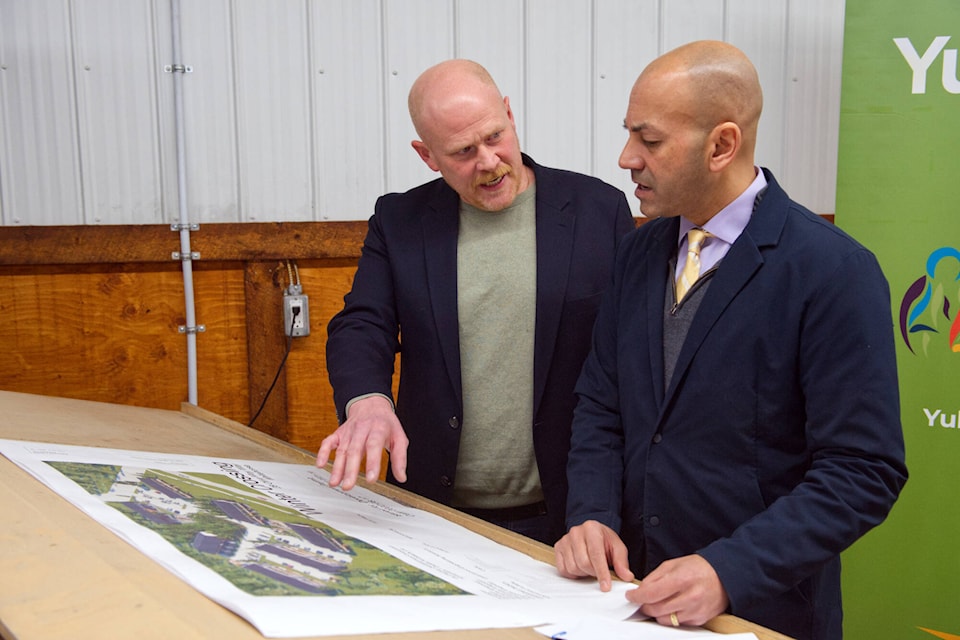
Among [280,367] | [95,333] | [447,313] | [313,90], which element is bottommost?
[280,367]

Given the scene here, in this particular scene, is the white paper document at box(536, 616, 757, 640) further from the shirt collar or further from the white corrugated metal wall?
the white corrugated metal wall

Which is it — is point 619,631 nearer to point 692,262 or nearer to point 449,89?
point 692,262

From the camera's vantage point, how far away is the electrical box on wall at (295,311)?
114 inches

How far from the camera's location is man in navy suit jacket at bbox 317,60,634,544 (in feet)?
5.74

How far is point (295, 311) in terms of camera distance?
290 centimetres

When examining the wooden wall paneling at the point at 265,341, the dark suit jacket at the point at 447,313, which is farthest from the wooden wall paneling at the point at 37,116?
the dark suit jacket at the point at 447,313

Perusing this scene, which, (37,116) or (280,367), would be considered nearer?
(37,116)

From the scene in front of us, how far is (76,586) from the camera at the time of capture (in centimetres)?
88

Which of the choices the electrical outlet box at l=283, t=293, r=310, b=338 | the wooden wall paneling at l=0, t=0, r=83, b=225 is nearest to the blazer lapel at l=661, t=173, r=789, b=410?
the electrical outlet box at l=283, t=293, r=310, b=338

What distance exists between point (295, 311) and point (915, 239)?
6.32 feet

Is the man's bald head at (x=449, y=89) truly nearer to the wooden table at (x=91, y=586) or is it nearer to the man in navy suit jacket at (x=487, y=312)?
the man in navy suit jacket at (x=487, y=312)

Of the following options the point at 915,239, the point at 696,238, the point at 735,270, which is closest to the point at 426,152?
the point at 696,238

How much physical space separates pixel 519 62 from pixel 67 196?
4.93 ft

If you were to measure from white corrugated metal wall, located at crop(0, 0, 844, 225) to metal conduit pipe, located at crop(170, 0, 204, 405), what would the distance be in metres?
0.03
